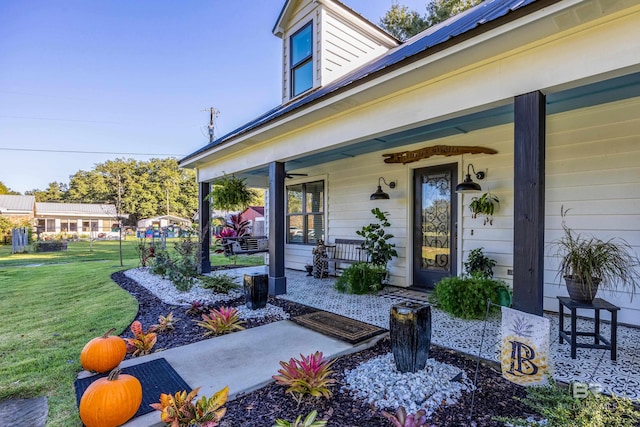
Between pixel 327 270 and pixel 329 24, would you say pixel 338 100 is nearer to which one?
pixel 329 24

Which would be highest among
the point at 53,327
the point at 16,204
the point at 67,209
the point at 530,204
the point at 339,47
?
the point at 339,47

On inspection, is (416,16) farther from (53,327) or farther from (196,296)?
(53,327)

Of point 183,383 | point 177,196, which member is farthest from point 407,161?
point 177,196

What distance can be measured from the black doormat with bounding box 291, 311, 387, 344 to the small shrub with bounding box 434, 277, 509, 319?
42.6 inches

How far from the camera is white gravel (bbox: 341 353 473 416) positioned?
2049 mm

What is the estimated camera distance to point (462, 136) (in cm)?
489

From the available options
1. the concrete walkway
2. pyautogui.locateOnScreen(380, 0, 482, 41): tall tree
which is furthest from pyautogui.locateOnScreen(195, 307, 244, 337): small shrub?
pyautogui.locateOnScreen(380, 0, 482, 41): tall tree

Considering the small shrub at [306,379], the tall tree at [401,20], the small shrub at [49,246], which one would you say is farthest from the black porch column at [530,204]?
the small shrub at [49,246]

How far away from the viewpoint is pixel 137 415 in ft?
6.36

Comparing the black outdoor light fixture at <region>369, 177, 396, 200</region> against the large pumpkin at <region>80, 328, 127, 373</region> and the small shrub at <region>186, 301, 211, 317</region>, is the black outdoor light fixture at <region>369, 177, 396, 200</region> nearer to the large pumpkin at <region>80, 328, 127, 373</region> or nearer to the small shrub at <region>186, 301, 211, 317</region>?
the small shrub at <region>186, 301, 211, 317</region>

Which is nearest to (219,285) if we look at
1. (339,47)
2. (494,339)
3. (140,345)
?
(140,345)

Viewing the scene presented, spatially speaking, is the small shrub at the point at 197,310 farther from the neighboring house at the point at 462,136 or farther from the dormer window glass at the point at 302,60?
the dormer window glass at the point at 302,60

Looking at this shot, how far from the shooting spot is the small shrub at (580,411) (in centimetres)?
152

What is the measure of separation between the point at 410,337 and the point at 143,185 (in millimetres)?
41584
